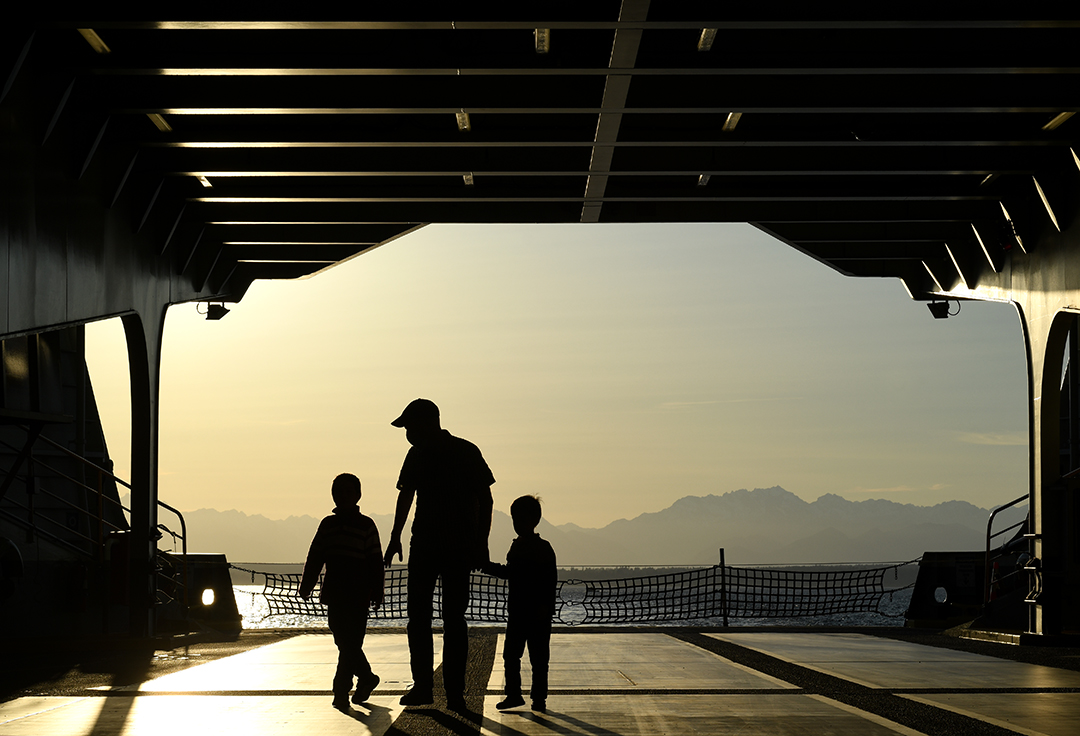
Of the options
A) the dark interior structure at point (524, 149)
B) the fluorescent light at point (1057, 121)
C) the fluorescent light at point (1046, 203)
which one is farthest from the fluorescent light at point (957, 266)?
the fluorescent light at point (1057, 121)

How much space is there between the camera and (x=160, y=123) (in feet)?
34.1

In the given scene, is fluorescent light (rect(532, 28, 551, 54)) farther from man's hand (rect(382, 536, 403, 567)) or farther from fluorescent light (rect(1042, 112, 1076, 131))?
fluorescent light (rect(1042, 112, 1076, 131))

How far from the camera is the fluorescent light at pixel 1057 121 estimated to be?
10508mm

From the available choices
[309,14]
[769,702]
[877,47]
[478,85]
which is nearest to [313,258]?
[478,85]

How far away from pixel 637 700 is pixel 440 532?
5.87 ft

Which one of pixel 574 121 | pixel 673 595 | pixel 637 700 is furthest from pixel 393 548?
pixel 673 595

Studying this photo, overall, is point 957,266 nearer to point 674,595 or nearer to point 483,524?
point 483,524

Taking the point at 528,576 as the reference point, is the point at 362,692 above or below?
below

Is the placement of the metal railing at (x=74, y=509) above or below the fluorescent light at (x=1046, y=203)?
below

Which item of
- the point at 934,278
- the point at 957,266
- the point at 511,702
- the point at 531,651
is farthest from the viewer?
the point at 934,278

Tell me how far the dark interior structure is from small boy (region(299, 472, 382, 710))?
3275 millimetres

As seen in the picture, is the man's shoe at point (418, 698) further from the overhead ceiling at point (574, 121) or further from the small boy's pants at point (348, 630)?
the overhead ceiling at point (574, 121)

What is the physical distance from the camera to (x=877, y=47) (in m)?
8.74

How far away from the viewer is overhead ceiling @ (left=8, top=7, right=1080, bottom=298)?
28.1ft
